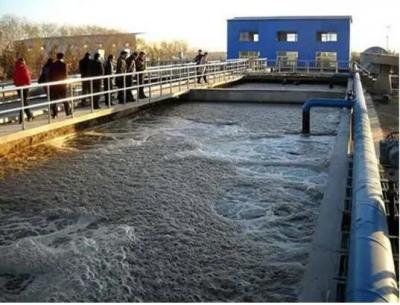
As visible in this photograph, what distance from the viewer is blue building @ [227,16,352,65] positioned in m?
38.1

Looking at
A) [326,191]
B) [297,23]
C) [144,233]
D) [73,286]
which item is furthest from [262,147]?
[297,23]

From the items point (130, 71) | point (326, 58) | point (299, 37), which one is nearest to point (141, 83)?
point (130, 71)

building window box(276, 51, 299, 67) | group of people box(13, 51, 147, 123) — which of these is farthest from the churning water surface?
building window box(276, 51, 299, 67)

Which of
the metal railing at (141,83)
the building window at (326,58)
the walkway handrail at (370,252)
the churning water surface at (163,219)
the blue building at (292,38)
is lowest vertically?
the churning water surface at (163,219)

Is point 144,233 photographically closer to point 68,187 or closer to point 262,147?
point 68,187

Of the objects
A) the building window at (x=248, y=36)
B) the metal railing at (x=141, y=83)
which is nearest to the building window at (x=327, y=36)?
the building window at (x=248, y=36)

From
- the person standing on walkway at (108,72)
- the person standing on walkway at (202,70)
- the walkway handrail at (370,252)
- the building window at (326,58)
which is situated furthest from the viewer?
the building window at (326,58)

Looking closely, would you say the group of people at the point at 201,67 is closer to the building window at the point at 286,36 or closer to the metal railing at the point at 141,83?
the metal railing at the point at 141,83

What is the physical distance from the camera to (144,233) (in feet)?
18.3

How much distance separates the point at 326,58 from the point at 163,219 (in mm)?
33857

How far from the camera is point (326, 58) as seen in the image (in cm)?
3775

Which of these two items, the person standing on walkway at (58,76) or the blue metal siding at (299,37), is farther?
the blue metal siding at (299,37)

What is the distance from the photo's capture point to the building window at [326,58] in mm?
36500

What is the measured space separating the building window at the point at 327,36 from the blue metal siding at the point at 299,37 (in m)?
0.29
